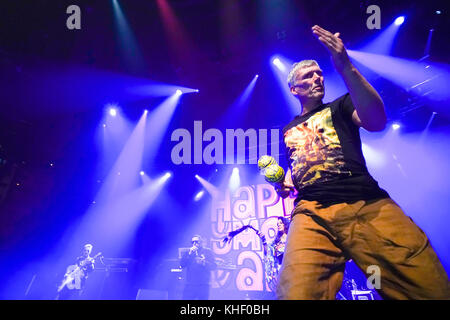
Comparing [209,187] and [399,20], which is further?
[209,187]

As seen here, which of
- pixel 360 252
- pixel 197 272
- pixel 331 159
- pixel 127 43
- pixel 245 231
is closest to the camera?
pixel 360 252

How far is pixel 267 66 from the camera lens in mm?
9664

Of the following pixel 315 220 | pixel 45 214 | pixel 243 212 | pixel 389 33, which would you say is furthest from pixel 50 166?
pixel 389 33

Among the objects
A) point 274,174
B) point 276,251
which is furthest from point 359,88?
point 276,251

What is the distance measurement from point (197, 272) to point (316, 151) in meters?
7.98

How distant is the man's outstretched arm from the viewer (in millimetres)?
1753

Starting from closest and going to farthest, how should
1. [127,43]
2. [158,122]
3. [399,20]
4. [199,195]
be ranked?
[399,20] < [127,43] < [158,122] < [199,195]

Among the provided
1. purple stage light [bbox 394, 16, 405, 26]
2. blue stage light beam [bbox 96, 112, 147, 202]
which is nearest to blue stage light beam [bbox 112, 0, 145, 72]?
blue stage light beam [bbox 96, 112, 147, 202]

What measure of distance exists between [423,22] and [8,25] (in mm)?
12441

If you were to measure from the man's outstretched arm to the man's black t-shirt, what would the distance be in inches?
10.1

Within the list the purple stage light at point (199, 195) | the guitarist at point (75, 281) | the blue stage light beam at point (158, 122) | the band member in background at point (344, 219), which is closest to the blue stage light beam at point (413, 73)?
the blue stage light beam at point (158, 122)

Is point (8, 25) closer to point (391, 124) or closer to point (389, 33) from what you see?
point (389, 33)

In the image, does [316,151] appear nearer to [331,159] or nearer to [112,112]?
[331,159]

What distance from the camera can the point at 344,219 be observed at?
1.78m
